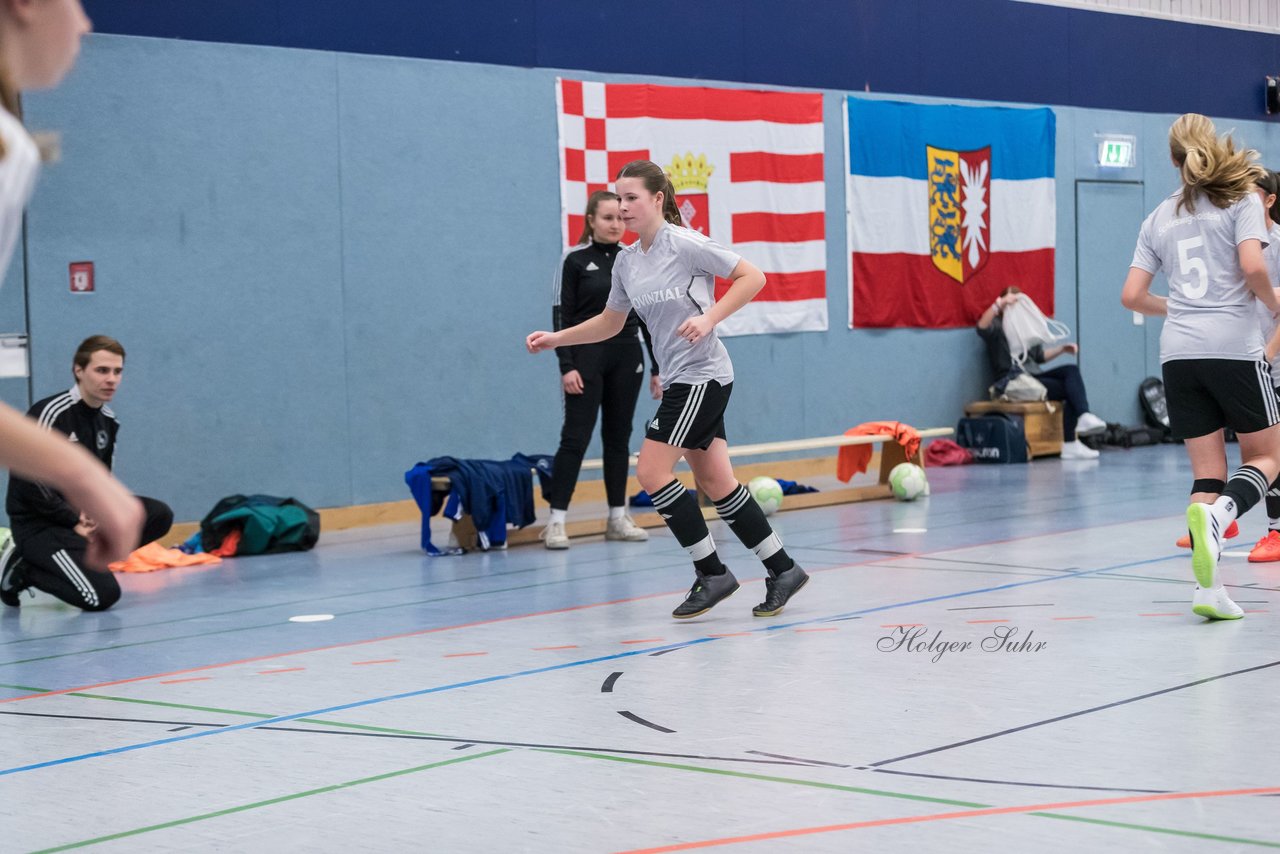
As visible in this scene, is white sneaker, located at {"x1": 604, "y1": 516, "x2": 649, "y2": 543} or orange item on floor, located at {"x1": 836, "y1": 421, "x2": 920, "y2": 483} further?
orange item on floor, located at {"x1": 836, "y1": 421, "x2": 920, "y2": 483}

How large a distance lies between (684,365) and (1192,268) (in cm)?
180

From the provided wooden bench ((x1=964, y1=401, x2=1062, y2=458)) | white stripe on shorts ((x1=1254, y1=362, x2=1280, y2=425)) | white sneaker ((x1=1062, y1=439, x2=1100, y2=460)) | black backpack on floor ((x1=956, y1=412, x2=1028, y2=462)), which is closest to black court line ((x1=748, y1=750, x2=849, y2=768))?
white stripe on shorts ((x1=1254, y1=362, x2=1280, y2=425))

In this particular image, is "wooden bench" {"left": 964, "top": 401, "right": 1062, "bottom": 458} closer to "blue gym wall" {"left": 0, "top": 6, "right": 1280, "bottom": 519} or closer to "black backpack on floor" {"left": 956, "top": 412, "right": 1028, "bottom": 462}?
"black backpack on floor" {"left": 956, "top": 412, "right": 1028, "bottom": 462}

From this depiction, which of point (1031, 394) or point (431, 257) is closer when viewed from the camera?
point (431, 257)

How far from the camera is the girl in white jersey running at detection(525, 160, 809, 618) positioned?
18.5 feet

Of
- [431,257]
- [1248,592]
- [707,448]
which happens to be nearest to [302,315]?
[431,257]

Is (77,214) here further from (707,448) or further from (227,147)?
(707,448)

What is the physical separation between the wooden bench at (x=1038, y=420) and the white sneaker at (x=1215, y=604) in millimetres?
7529

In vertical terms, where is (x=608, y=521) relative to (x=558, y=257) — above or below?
below

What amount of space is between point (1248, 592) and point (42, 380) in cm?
607

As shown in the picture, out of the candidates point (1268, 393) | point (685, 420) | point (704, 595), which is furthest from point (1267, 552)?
point (685, 420)

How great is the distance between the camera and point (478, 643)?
555 cm

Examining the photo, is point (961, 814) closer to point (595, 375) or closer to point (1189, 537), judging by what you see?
point (1189, 537)

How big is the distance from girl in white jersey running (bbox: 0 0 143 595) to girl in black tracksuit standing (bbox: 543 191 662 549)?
6.26m
